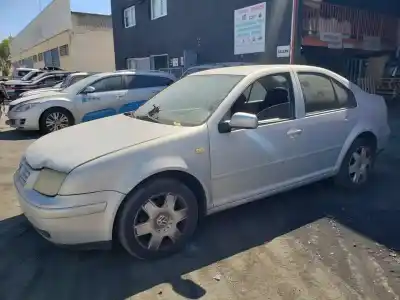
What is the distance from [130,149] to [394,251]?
2487mm

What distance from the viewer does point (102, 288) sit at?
260 cm

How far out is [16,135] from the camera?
346 inches

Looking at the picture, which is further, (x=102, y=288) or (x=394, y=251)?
(x=394, y=251)

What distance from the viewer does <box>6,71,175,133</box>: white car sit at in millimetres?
8234

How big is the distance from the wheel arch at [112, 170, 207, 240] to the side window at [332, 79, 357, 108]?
7.21 feet

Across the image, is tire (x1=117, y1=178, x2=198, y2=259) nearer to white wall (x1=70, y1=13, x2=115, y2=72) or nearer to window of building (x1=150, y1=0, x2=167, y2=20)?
window of building (x1=150, y1=0, x2=167, y2=20)

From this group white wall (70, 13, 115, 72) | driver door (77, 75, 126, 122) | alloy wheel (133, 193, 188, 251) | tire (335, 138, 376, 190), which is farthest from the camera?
white wall (70, 13, 115, 72)

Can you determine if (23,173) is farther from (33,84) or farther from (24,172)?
(33,84)

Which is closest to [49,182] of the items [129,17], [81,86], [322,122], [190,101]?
[190,101]

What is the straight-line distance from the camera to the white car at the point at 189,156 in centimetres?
260

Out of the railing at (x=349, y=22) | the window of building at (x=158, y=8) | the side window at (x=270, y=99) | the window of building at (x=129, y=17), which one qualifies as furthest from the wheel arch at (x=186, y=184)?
the window of building at (x=129, y=17)

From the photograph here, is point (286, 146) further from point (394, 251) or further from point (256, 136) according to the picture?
point (394, 251)

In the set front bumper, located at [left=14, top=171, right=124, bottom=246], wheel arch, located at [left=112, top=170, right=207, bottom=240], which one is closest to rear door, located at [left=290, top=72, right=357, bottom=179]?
wheel arch, located at [left=112, top=170, right=207, bottom=240]

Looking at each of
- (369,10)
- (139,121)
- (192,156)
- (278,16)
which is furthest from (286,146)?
(369,10)
